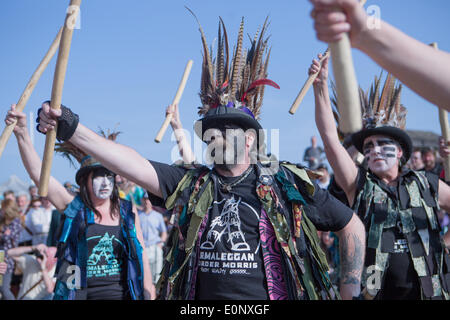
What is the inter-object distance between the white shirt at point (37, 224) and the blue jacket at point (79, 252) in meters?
4.76

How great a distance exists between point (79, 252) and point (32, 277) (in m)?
3.32

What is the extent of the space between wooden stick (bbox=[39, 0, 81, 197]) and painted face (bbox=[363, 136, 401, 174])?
255 cm

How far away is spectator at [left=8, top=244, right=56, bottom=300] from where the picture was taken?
6.66 m

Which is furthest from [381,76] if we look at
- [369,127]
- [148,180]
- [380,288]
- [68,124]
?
[68,124]

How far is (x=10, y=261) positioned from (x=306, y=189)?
5.92 meters

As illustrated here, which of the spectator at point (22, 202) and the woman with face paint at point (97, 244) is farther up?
the spectator at point (22, 202)

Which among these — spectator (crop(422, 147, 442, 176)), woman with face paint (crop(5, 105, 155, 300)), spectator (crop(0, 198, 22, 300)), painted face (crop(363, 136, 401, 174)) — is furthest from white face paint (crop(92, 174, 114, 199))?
spectator (crop(422, 147, 442, 176))

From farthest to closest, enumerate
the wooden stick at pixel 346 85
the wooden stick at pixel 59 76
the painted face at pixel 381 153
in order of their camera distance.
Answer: the painted face at pixel 381 153 < the wooden stick at pixel 59 76 < the wooden stick at pixel 346 85

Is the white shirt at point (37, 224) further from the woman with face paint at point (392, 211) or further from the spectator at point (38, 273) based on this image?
the woman with face paint at point (392, 211)

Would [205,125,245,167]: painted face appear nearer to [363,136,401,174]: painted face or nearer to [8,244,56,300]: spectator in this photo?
[363,136,401,174]: painted face

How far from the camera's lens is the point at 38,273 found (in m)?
6.93

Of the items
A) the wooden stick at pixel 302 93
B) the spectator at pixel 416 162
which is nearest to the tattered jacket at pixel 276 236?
the wooden stick at pixel 302 93

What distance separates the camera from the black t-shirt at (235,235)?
2.80 m

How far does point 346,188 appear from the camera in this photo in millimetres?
3711
